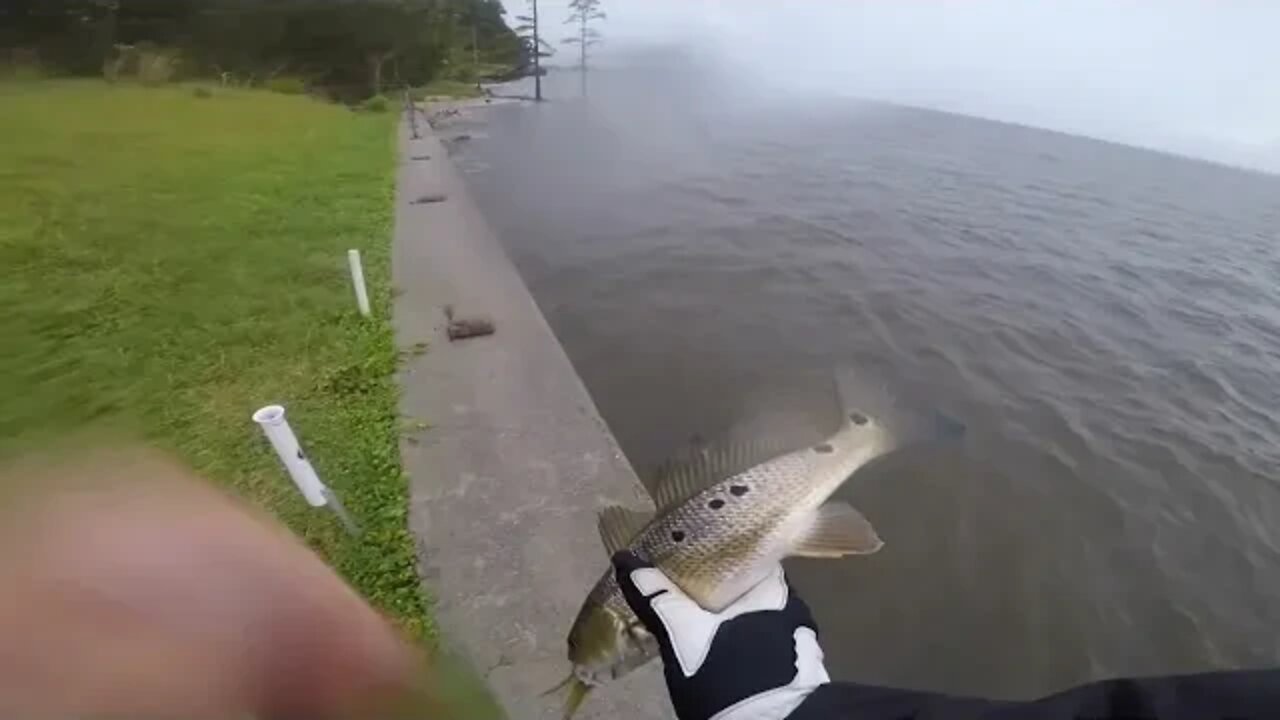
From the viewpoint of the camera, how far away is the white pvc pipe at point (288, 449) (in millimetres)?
2348

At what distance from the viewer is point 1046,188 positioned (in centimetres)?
1347

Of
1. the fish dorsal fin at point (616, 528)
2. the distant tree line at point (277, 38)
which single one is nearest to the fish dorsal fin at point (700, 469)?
the fish dorsal fin at point (616, 528)

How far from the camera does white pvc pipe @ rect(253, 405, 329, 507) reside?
2348 mm

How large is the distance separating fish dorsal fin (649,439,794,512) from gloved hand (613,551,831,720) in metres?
0.46

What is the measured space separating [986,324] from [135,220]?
364 inches

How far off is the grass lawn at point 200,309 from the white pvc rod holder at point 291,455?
22 centimetres

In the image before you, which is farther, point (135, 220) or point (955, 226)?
point (955, 226)

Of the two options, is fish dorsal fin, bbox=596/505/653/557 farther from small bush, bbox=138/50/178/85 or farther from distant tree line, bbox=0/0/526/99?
small bush, bbox=138/50/178/85

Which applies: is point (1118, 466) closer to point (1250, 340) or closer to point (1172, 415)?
point (1172, 415)

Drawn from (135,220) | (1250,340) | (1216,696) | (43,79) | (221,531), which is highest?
(43,79)

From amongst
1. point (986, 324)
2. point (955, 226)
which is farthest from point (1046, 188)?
point (986, 324)

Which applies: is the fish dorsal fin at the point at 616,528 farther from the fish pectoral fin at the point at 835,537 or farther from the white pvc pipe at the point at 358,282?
the white pvc pipe at the point at 358,282

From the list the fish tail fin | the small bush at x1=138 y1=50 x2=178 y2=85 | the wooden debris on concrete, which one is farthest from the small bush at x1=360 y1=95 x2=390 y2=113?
the fish tail fin

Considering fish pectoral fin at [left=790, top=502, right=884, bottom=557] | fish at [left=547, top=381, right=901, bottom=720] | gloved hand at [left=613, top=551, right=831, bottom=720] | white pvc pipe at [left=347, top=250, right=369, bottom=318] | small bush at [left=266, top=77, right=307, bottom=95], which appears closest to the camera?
gloved hand at [left=613, top=551, right=831, bottom=720]
